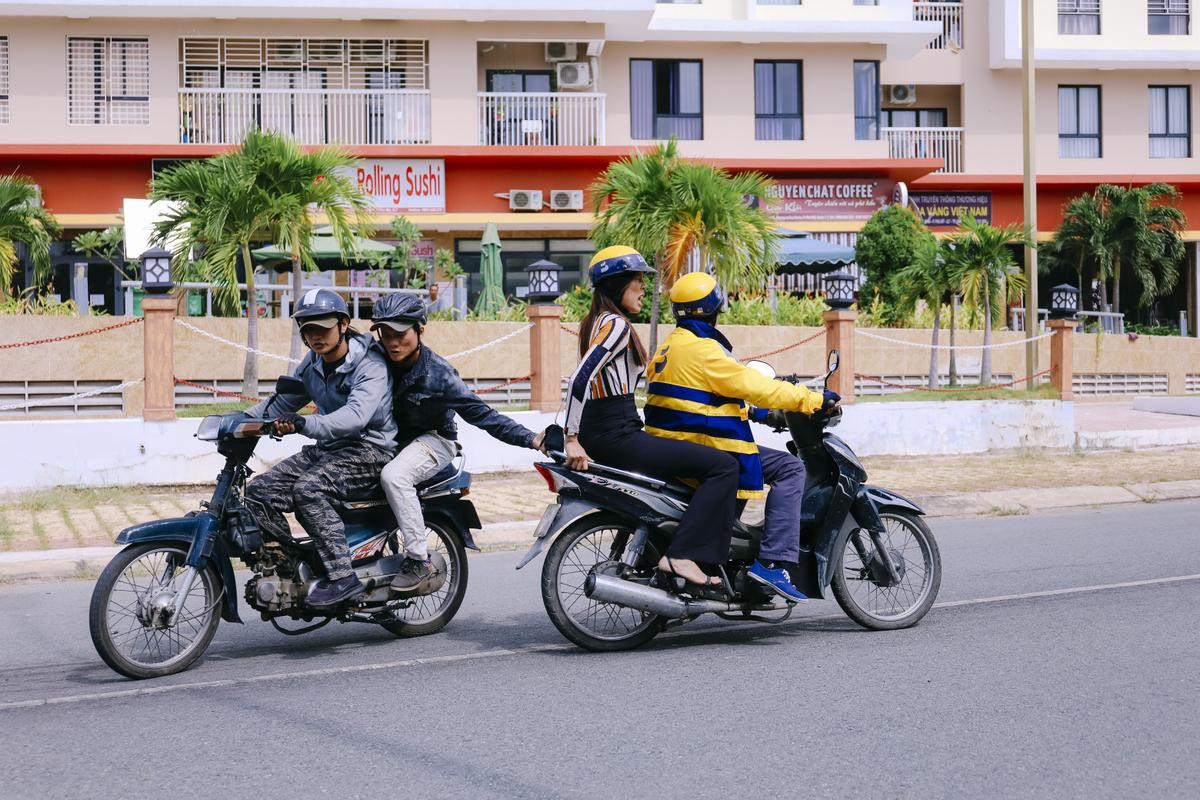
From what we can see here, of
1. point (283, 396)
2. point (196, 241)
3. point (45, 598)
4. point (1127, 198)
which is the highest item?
point (1127, 198)

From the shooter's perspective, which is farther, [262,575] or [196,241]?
[196,241]

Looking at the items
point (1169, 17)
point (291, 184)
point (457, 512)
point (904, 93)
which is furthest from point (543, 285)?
point (1169, 17)

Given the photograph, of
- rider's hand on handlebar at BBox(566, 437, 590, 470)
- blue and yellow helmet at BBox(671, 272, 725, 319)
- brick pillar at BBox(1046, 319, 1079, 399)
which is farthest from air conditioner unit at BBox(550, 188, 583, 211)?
rider's hand on handlebar at BBox(566, 437, 590, 470)

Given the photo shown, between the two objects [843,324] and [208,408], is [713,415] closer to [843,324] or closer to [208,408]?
[208,408]

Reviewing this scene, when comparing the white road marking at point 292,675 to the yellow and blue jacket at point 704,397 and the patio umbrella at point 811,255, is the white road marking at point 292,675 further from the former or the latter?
the patio umbrella at point 811,255

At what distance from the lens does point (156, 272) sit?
45.8 ft

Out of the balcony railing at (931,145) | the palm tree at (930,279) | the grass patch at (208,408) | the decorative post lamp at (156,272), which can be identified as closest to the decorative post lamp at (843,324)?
the palm tree at (930,279)

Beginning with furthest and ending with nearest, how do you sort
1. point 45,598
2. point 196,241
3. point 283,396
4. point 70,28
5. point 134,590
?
point 70,28 < point 196,241 < point 45,598 < point 283,396 < point 134,590

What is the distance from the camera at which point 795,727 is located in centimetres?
507

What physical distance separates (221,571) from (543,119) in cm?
2294

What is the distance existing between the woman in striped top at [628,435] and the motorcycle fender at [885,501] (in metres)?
0.81

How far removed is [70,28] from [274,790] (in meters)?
25.6

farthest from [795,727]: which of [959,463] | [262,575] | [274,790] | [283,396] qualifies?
[959,463]

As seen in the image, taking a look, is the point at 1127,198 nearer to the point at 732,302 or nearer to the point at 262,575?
the point at 732,302
